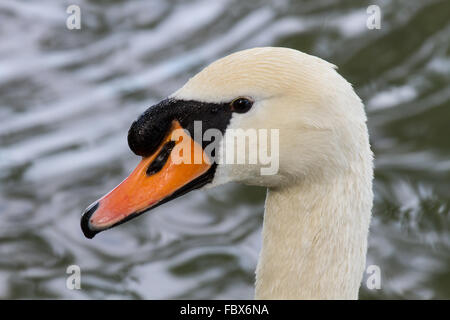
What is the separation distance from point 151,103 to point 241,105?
3.95 m

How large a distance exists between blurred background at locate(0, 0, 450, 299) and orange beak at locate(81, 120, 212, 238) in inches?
88.0

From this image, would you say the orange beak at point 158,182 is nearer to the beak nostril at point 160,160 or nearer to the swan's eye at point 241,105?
the beak nostril at point 160,160

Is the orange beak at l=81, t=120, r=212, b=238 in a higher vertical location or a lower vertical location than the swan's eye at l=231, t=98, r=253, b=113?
lower

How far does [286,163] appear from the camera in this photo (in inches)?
135

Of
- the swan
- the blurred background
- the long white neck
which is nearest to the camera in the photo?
the swan

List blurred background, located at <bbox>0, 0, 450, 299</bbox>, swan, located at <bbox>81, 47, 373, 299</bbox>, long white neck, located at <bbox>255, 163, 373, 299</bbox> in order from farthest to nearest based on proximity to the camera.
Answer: blurred background, located at <bbox>0, 0, 450, 299</bbox> < long white neck, located at <bbox>255, 163, 373, 299</bbox> < swan, located at <bbox>81, 47, 373, 299</bbox>

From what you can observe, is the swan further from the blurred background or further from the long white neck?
the blurred background

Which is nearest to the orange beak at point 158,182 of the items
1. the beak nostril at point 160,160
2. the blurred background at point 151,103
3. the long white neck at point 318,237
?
the beak nostril at point 160,160

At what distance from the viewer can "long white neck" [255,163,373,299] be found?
3445mm

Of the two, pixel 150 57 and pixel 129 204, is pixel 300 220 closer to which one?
pixel 129 204

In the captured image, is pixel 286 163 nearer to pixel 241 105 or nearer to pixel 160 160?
pixel 241 105

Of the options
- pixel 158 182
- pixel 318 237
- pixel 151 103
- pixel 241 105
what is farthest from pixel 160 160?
pixel 151 103

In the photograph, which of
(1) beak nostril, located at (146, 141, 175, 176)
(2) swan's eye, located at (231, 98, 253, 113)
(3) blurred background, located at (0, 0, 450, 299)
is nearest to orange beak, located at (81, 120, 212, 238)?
(1) beak nostril, located at (146, 141, 175, 176)
